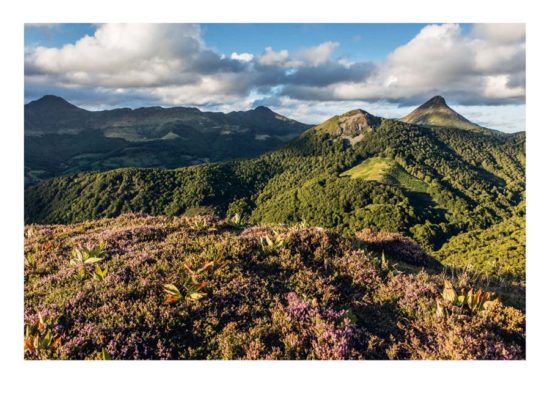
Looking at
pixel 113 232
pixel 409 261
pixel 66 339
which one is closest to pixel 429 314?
pixel 409 261

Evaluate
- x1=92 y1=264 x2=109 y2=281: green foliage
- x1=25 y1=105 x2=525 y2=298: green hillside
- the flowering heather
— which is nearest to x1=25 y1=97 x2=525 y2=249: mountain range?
x1=25 y1=105 x2=525 y2=298: green hillside

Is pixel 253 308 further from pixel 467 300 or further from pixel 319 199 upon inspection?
pixel 319 199

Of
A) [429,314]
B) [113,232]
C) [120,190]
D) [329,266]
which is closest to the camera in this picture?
[429,314]

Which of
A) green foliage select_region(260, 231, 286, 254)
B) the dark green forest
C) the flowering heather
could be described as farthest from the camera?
the dark green forest

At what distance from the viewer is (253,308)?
6.50m

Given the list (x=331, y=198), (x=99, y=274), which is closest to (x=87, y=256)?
(x=99, y=274)

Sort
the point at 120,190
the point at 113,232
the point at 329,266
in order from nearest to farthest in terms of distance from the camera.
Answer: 1. the point at 329,266
2. the point at 113,232
3. the point at 120,190

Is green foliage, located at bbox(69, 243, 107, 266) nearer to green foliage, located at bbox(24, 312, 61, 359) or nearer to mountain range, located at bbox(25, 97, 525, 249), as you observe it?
green foliage, located at bbox(24, 312, 61, 359)

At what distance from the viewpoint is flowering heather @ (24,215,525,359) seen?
5754 mm

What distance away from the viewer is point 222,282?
705 cm
